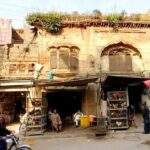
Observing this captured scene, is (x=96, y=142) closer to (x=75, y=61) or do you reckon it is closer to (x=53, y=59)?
(x=75, y=61)

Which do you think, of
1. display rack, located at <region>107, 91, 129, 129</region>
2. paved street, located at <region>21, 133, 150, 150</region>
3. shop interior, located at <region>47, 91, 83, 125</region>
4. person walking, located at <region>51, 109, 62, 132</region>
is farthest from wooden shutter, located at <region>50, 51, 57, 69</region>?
paved street, located at <region>21, 133, 150, 150</region>

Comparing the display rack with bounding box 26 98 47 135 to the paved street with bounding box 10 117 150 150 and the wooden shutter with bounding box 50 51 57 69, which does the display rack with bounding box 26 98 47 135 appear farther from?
the wooden shutter with bounding box 50 51 57 69

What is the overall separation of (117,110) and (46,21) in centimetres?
829

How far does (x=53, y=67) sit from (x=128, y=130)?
7.07 metres

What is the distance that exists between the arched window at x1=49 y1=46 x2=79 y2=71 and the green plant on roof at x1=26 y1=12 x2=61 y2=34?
1.43 m

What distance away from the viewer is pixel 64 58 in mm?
20703

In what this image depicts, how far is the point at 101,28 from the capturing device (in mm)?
21047

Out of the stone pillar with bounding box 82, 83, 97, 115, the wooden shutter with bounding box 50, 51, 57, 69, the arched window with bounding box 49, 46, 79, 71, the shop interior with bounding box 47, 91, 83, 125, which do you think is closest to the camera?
the stone pillar with bounding box 82, 83, 97, 115

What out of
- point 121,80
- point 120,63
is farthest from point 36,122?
point 120,63

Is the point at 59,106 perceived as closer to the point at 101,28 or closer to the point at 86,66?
the point at 86,66

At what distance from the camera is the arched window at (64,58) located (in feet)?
67.1

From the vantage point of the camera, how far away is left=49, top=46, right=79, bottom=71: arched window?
2044 centimetres

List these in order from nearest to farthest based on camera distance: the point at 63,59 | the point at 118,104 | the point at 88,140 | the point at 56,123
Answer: the point at 88,140 → the point at 118,104 → the point at 56,123 → the point at 63,59

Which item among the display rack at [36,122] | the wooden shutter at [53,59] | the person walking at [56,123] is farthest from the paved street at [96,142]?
the wooden shutter at [53,59]
